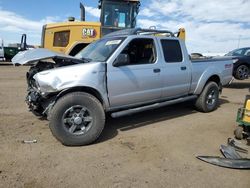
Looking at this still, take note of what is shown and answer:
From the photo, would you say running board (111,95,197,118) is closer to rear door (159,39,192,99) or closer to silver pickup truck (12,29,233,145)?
silver pickup truck (12,29,233,145)

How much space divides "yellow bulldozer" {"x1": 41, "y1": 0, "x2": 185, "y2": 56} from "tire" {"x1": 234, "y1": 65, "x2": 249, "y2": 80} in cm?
295

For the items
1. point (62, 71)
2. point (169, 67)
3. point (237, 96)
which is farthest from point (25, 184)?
point (237, 96)

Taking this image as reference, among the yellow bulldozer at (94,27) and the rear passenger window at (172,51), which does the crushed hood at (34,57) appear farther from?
the yellow bulldozer at (94,27)

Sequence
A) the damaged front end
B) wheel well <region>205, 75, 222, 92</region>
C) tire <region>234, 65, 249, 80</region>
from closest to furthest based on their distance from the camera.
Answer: the damaged front end
wheel well <region>205, 75, 222, 92</region>
tire <region>234, 65, 249, 80</region>

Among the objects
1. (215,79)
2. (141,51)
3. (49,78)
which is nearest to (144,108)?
(141,51)

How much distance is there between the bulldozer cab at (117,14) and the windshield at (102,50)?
16.5 feet

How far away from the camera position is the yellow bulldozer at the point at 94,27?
10594 millimetres

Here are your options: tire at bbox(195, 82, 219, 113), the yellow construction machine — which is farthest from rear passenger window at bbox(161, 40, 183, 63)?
the yellow construction machine

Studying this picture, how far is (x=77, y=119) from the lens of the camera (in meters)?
4.65

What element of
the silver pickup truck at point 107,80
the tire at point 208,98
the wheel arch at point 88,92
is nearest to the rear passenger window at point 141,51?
the silver pickup truck at point 107,80

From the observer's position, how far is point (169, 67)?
5.93m

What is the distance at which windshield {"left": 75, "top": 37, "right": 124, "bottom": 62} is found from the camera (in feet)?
17.1

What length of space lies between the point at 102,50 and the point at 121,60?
→ 2.01 feet

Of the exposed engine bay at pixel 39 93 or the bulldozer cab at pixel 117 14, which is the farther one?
the bulldozer cab at pixel 117 14
